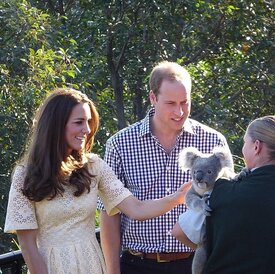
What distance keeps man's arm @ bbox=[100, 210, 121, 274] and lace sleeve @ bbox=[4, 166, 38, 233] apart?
24.9 inches

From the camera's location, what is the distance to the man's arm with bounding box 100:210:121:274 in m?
4.47

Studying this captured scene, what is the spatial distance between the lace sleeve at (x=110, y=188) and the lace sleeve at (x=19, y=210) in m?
0.42

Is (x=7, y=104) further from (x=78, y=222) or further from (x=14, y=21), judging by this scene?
(x=78, y=222)

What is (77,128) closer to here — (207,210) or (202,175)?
(202,175)

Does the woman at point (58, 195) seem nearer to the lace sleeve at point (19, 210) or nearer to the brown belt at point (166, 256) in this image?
the lace sleeve at point (19, 210)

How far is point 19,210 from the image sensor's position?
3.93 m

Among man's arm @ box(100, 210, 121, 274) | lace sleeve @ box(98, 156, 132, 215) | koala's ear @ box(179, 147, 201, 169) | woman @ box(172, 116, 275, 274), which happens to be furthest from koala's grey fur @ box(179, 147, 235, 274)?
man's arm @ box(100, 210, 121, 274)

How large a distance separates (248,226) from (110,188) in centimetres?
106

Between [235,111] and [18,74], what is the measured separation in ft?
9.06

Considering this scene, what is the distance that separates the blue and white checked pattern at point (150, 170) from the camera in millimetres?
4441

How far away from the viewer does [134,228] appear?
4469 mm

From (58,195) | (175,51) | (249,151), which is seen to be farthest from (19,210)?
(175,51)

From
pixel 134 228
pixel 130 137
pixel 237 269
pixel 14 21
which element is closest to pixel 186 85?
pixel 130 137

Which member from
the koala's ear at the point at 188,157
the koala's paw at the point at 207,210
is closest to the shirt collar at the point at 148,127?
the koala's ear at the point at 188,157
